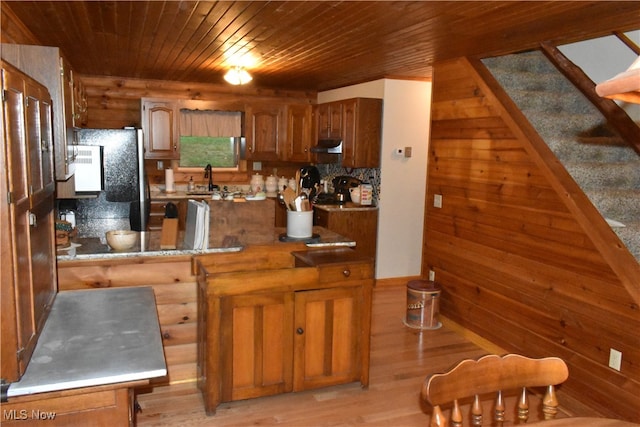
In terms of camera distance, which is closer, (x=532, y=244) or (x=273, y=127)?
(x=532, y=244)

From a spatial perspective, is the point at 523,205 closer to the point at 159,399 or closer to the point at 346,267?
the point at 346,267

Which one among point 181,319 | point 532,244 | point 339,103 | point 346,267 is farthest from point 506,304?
point 339,103

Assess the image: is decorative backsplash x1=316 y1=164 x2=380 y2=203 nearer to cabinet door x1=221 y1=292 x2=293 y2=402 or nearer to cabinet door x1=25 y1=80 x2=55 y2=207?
cabinet door x1=221 y1=292 x2=293 y2=402

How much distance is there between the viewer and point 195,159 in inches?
261

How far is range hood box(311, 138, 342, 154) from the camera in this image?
5.76 meters

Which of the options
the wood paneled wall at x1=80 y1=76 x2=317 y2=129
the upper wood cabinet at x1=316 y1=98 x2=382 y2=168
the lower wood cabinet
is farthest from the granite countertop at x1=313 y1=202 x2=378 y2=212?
the lower wood cabinet

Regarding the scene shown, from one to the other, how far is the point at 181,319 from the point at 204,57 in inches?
97.1

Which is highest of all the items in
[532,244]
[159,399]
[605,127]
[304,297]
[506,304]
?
[605,127]

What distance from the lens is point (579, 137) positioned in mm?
3945

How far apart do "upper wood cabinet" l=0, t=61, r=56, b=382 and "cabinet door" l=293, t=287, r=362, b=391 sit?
148cm

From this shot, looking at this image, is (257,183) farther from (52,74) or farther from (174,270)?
(52,74)

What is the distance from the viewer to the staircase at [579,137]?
3524 millimetres

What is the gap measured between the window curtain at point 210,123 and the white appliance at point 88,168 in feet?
7.40

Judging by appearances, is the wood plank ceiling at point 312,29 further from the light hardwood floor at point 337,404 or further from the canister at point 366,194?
the light hardwood floor at point 337,404
